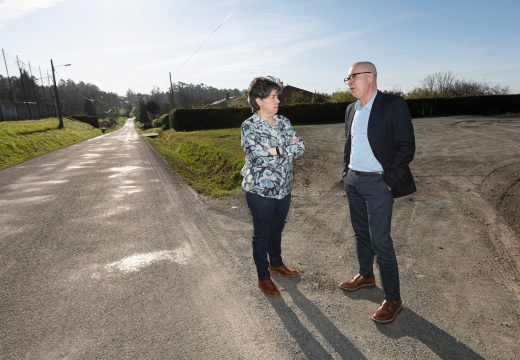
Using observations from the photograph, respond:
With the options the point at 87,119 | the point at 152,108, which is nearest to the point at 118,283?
the point at 87,119

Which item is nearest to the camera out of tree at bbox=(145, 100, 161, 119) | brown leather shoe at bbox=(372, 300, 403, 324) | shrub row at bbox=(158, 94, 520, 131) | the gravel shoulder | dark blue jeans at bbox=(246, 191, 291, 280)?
the gravel shoulder

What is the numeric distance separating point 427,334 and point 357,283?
876 mm

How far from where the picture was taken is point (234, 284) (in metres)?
3.85

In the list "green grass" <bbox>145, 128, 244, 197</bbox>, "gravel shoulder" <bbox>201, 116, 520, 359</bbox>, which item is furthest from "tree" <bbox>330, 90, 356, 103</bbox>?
"gravel shoulder" <bbox>201, 116, 520, 359</bbox>

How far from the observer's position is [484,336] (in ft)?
9.17

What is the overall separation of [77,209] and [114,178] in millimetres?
3705

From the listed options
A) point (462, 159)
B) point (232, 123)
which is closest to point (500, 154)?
point (462, 159)

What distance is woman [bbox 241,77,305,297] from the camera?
3.38m

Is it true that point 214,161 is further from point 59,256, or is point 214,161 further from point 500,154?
point 500,154

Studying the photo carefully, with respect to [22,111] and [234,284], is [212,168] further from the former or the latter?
[22,111]

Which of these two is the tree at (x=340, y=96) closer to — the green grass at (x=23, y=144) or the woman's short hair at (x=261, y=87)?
the green grass at (x=23, y=144)

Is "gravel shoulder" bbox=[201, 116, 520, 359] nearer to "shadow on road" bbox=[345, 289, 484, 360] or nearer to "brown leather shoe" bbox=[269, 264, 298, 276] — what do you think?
"shadow on road" bbox=[345, 289, 484, 360]

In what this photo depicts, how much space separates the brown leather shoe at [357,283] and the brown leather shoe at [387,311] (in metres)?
0.46

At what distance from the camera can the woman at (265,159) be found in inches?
133
